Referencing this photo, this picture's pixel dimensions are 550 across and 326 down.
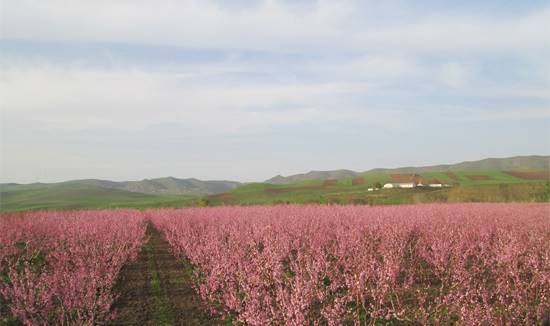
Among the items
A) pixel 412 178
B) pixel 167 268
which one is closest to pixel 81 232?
pixel 167 268

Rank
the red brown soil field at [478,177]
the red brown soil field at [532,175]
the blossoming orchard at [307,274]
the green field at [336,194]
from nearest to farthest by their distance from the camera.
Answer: the blossoming orchard at [307,274] < the green field at [336,194] < the red brown soil field at [532,175] < the red brown soil field at [478,177]

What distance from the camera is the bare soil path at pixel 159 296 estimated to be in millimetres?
7629

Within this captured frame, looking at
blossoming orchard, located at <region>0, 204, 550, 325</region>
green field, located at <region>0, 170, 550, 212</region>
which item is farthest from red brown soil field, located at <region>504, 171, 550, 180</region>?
blossoming orchard, located at <region>0, 204, 550, 325</region>

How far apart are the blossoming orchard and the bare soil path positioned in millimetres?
70

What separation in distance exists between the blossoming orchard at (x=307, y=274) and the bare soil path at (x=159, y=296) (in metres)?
0.07

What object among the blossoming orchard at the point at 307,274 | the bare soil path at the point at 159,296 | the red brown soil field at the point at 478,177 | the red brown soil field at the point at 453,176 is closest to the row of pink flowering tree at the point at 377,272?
the blossoming orchard at the point at 307,274

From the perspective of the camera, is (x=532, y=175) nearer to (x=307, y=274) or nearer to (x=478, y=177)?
(x=478, y=177)

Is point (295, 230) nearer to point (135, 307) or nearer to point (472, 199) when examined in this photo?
point (135, 307)

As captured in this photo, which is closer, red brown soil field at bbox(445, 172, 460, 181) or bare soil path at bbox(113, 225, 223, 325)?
bare soil path at bbox(113, 225, 223, 325)

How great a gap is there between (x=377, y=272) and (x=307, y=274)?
2.34 metres

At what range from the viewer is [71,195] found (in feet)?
322

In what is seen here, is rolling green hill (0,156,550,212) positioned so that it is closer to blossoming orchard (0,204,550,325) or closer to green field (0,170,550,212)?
green field (0,170,550,212)

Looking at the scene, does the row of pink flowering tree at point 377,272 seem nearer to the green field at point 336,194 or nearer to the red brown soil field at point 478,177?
the green field at point 336,194

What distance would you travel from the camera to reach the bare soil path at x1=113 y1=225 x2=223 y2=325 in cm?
763
